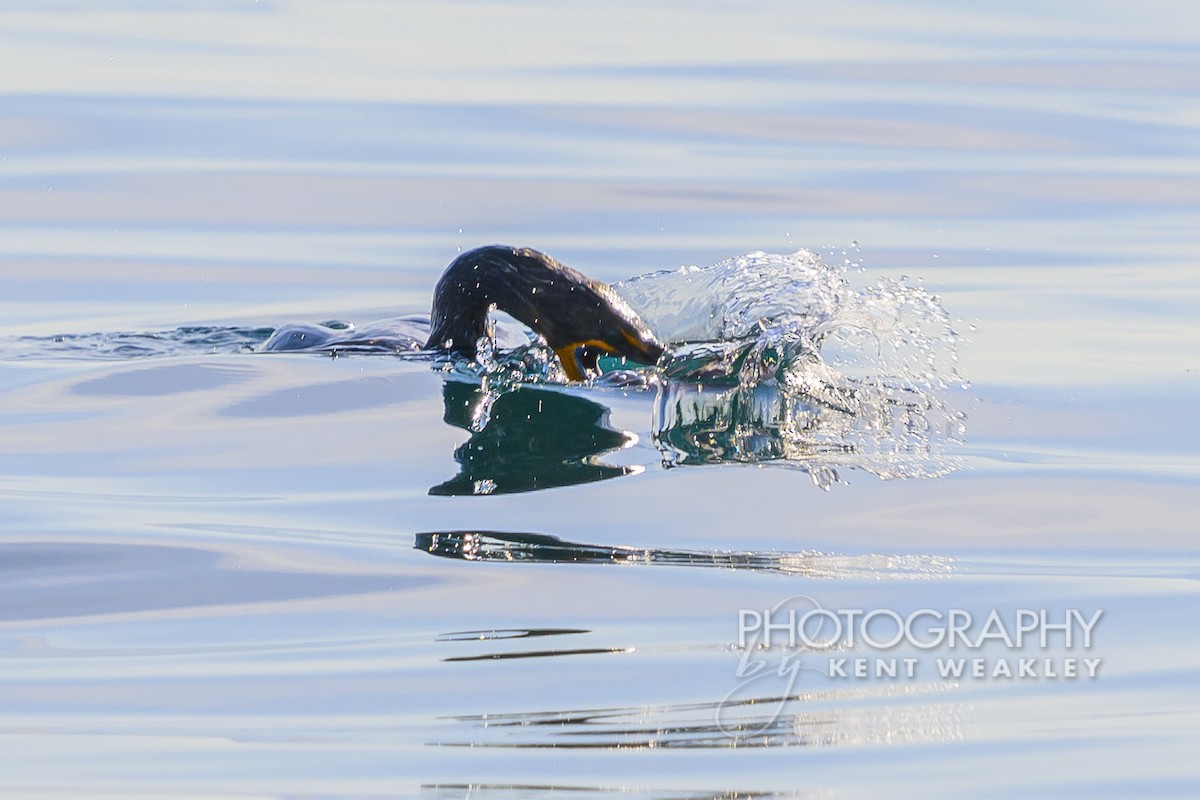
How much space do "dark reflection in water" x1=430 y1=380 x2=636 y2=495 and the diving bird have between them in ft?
1.37

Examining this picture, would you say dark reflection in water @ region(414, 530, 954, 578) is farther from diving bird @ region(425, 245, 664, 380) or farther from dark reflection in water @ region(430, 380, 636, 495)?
diving bird @ region(425, 245, 664, 380)

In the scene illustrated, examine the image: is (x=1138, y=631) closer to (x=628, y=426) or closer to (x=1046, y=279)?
(x=628, y=426)

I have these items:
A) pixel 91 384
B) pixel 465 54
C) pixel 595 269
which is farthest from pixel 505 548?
pixel 465 54

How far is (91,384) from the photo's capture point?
763cm

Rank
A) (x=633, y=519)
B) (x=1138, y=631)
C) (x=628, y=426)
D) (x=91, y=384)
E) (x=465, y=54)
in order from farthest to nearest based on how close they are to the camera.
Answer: (x=465, y=54) → (x=91, y=384) → (x=628, y=426) → (x=633, y=519) → (x=1138, y=631)

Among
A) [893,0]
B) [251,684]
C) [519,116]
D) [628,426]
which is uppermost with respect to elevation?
[893,0]

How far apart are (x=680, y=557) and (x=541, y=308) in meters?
2.74

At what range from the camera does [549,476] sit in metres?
6.14

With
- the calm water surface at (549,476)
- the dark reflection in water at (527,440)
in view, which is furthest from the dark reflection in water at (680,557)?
the dark reflection in water at (527,440)

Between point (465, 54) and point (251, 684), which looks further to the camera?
point (465, 54)

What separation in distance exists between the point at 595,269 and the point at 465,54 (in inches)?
289

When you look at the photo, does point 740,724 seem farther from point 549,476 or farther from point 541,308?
point 541,308

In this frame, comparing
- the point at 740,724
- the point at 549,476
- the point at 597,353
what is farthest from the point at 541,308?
the point at 740,724

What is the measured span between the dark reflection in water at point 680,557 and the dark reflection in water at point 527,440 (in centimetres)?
56
